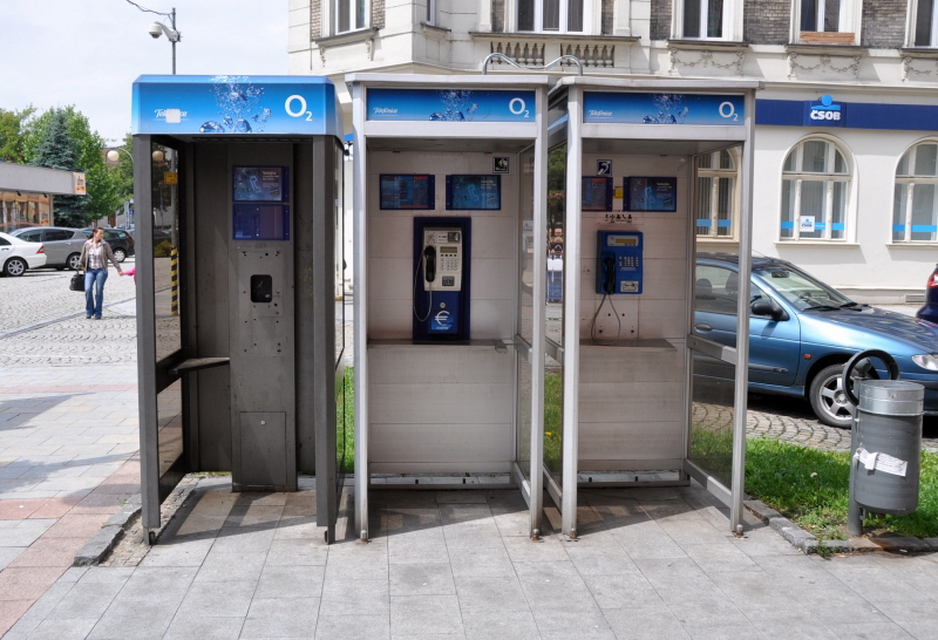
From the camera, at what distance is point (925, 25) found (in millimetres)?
23109

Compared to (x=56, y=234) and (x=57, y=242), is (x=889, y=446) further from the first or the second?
(x=56, y=234)

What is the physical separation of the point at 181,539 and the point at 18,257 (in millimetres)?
29763

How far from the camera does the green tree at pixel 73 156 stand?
62062mm

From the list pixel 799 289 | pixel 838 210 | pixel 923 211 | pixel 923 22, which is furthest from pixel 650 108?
pixel 923 22

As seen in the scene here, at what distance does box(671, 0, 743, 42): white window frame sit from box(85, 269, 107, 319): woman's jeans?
1370 centimetres

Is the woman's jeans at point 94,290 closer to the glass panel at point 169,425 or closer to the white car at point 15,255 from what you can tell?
the glass panel at point 169,425

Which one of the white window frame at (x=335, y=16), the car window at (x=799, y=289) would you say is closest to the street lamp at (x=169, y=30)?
the white window frame at (x=335, y=16)

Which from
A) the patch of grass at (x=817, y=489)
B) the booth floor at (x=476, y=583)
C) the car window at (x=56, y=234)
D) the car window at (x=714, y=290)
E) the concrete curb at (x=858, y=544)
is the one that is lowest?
the booth floor at (x=476, y=583)

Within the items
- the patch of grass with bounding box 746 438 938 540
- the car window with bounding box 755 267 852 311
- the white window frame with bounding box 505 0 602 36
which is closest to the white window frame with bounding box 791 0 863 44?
the white window frame with bounding box 505 0 602 36

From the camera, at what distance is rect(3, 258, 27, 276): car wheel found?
32.2 m

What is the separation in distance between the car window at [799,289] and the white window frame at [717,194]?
10.8ft

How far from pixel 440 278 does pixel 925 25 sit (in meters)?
20.8

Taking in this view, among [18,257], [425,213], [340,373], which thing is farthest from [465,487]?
[18,257]

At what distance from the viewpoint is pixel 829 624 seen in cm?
474
